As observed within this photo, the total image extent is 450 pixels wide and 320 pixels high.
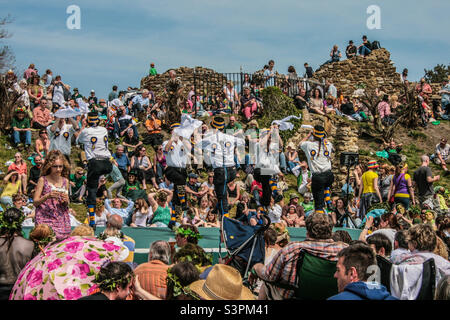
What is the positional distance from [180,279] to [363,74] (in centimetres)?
2682

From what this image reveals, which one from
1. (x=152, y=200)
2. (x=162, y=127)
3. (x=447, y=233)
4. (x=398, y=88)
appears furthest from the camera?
(x=398, y=88)

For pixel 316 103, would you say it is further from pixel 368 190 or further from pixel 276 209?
pixel 276 209

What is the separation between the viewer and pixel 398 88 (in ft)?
96.8

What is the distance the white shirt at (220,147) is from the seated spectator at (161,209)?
174cm

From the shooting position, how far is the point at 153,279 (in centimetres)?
527

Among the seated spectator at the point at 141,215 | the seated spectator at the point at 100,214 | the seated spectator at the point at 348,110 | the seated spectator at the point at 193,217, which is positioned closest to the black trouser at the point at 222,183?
the seated spectator at the point at 193,217

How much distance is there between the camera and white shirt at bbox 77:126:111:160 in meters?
10.3

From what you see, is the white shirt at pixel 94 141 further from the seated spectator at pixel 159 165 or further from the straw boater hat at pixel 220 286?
the straw boater hat at pixel 220 286

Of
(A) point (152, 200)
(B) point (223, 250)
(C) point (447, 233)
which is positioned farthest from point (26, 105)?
(C) point (447, 233)

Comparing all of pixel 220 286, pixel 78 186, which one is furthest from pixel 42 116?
pixel 220 286

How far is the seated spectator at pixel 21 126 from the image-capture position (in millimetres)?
15812

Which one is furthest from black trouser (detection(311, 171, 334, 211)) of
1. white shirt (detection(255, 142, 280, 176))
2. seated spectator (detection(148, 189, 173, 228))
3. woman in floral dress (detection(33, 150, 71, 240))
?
woman in floral dress (detection(33, 150, 71, 240))
